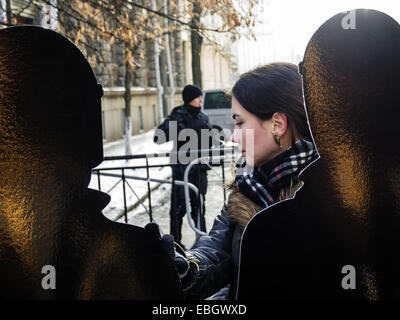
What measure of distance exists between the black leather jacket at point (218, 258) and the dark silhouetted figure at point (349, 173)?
0.49 meters

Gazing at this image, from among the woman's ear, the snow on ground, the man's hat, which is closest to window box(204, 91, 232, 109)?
the snow on ground

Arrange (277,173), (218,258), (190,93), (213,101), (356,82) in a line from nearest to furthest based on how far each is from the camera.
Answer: (356,82) → (277,173) → (218,258) → (190,93) → (213,101)

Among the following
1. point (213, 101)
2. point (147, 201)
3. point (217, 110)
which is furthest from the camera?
point (213, 101)

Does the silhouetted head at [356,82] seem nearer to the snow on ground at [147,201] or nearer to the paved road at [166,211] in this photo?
the snow on ground at [147,201]

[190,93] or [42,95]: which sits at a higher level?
[190,93]

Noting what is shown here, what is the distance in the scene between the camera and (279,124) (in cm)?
157

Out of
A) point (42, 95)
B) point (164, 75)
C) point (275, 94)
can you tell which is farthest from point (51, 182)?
point (164, 75)

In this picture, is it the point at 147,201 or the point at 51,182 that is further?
the point at 147,201

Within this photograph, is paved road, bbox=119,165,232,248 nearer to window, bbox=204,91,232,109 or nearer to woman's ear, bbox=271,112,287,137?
woman's ear, bbox=271,112,287,137

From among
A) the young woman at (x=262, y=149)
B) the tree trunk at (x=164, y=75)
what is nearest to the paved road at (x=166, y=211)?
the young woman at (x=262, y=149)

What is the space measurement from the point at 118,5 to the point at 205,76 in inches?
1277

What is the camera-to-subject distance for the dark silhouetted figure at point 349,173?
112cm

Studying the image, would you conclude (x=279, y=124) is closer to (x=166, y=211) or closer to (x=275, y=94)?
(x=275, y=94)

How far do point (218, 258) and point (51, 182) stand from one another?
74 centimetres
